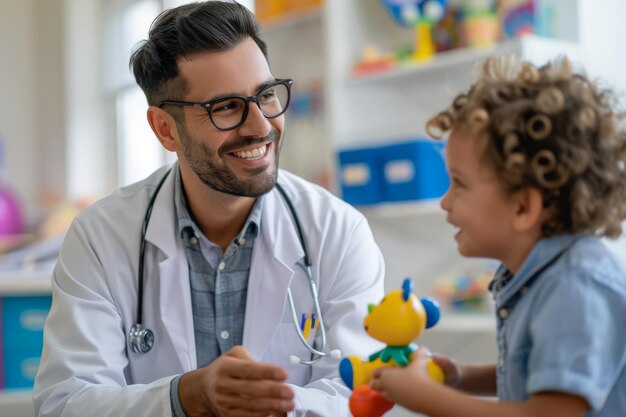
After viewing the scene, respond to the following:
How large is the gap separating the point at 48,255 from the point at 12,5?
3.25 m

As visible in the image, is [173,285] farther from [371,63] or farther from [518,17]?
[371,63]

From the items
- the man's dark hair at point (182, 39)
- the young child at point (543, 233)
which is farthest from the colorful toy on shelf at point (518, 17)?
the young child at point (543, 233)

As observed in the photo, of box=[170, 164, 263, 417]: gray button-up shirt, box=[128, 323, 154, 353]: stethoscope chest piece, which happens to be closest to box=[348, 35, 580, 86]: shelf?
box=[170, 164, 263, 417]: gray button-up shirt

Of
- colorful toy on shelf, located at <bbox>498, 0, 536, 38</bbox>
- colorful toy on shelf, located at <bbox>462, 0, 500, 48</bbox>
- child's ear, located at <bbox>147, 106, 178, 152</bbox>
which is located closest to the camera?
child's ear, located at <bbox>147, 106, 178, 152</bbox>

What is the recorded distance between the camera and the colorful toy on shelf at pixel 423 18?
2969 mm

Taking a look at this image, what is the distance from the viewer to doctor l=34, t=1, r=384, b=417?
1592 millimetres

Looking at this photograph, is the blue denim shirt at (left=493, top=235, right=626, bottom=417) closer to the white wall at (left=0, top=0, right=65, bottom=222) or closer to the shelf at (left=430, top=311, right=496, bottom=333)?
the shelf at (left=430, top=311, right=496, bottom=333)

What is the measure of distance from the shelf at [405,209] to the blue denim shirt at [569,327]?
1721mm

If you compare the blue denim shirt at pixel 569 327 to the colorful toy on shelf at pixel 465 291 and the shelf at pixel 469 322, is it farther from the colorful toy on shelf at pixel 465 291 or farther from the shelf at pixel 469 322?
the colorful toy on shelf at pixel 465 291

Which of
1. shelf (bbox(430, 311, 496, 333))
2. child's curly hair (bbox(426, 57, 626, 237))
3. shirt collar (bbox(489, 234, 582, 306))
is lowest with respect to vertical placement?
shelf (bbox(430, 311, 496, 333))

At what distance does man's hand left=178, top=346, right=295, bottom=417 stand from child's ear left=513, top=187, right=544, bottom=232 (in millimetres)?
403

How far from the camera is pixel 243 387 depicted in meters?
1.24

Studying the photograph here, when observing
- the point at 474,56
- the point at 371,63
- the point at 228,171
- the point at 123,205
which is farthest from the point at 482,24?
the point at 123,205

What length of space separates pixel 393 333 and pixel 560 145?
326mm
